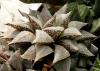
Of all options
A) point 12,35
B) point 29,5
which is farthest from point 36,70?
point 29,5

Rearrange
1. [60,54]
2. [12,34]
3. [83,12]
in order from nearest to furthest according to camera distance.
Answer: [60,54], [12,34], [83,12]

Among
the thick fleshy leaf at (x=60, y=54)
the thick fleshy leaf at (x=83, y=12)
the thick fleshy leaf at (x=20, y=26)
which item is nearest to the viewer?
the thick fleshy leaf at (x=60, y=54)

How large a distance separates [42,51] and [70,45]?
0.11 meters

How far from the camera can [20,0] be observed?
1763 millimetres

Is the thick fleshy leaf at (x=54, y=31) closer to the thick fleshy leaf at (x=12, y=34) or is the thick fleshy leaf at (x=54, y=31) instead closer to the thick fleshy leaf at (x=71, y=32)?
the thick fleshy leaf at (x=71, y=32)

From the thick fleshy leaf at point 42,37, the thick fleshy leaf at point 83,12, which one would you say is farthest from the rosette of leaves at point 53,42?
the thick fleshy leaf at point 83,12

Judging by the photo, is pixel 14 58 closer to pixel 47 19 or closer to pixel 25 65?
pixel 25 65

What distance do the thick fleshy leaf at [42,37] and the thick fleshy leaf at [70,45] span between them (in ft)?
0.19

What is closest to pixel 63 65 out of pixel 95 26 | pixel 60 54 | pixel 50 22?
pixel 60 54

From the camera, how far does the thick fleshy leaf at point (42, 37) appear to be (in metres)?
1.15

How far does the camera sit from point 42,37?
3.81 feet

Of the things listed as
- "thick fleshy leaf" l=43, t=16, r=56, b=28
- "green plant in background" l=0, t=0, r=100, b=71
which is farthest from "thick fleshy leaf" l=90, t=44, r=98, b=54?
"thick fleshy leaf" l=43, t=16, r=56, b=28

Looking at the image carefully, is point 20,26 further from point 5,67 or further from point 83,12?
point 83,12

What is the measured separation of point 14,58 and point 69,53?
216 millimetres
